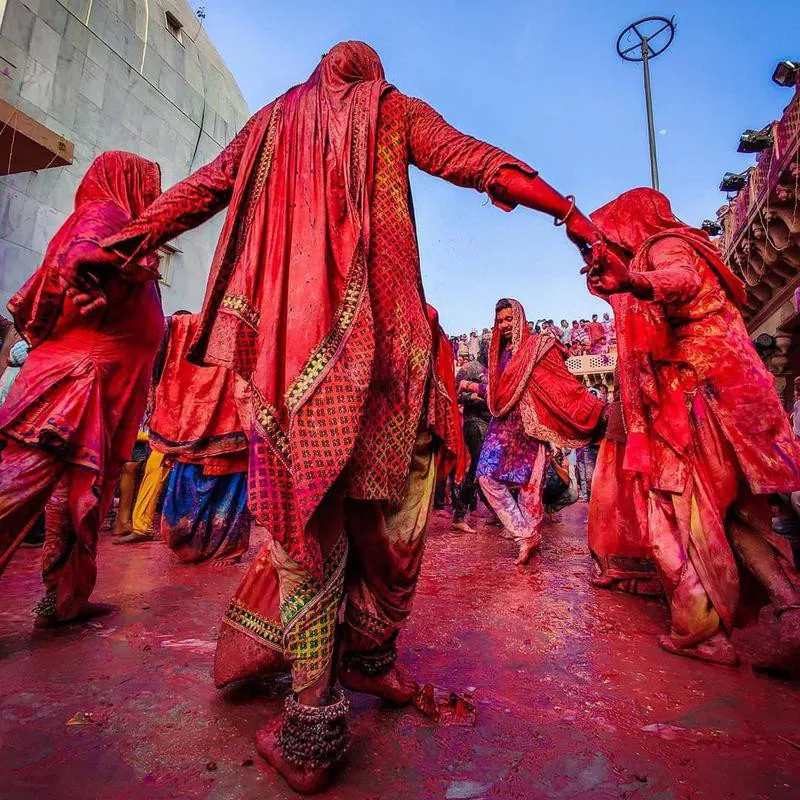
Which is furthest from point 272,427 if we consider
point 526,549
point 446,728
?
point 526,549

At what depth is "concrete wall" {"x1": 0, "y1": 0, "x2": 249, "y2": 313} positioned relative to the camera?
930 cm

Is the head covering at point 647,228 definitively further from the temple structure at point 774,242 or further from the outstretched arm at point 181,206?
the temple structure at point 774,242

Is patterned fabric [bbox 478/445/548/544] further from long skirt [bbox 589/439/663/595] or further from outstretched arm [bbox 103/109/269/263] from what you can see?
outstretched arm [bbox 103/109/269/263]

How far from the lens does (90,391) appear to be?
2.38m

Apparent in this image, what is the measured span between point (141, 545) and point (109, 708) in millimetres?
3619

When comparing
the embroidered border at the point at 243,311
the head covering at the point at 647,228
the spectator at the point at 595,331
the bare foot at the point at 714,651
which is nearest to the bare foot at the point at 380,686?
the embroidered border at the point at 243,311

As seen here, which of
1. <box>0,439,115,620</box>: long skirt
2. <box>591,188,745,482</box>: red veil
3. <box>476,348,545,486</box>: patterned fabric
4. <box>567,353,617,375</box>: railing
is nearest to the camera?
<box>0,439,115,620</box>: long skirt

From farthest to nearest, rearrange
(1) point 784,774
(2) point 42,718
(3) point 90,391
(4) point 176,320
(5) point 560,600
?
(4) point 176,320 < (5) point 560,600 < (3) point 90,391 < (2) point 42,718 < (1) point 784,774

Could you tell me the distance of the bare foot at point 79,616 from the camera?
2.34m

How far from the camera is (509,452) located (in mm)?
5281

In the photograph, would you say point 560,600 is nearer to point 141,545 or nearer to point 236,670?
point 236,670

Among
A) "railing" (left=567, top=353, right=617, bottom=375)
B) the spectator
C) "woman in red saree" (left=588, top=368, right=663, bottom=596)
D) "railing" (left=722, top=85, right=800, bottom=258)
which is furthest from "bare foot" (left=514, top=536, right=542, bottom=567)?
the spectator

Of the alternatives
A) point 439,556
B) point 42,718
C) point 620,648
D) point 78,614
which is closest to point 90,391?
point 78,614

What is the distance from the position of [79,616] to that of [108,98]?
13.2 meters
